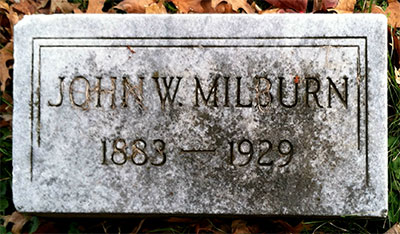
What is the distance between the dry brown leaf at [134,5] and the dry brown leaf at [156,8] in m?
0.05

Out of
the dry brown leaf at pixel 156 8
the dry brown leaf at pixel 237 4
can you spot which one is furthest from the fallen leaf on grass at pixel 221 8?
the dry brown leaf at pixel 156 8

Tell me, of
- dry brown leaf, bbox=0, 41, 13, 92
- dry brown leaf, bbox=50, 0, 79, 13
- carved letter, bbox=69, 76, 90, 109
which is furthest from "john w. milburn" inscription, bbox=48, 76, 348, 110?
dry brown leaf, bbox=50, 0, 79, 13

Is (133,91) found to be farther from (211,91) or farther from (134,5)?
(134,5)

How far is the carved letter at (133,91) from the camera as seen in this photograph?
7.32 ft

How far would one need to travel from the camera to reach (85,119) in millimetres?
2244

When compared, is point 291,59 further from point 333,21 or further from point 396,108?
point 396,108

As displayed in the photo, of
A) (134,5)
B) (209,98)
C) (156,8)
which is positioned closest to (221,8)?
(156,8)

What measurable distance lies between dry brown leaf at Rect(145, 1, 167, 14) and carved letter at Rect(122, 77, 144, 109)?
1.65ft

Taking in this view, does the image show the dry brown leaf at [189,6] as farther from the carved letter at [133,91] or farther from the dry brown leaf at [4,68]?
the dry brown leaf at [4,68]

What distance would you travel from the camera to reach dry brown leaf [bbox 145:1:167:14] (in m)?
2.47

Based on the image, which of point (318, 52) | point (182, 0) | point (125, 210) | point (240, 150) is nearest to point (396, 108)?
point (318, 52)

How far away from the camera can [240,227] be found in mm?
2457

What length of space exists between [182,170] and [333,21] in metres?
1.18

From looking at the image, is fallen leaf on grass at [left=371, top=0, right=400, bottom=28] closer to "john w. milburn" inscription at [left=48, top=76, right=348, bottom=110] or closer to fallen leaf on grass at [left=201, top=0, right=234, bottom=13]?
"john w. milburn" inscription at [left=48, top=76, right=348, bottom=110]
